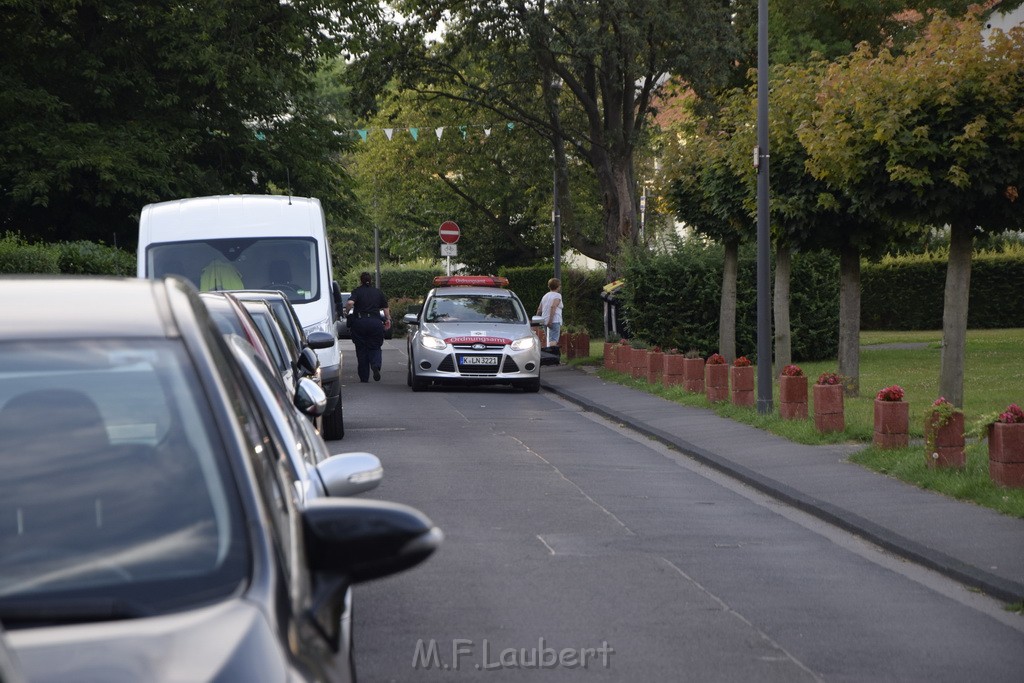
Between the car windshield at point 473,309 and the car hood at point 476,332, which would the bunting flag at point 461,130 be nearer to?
the car windshield at point 473,309

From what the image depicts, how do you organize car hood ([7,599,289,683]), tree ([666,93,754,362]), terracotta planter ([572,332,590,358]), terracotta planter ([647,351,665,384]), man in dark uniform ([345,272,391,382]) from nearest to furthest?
1. car hood ([7,599,289,683])
2. tree ([666,93,754,362])
3. terracotta planter ([647,351,665,384])
4. man in dark uniform ([345,272,391,382])
5. terracotta planter ([572,332,590,358])

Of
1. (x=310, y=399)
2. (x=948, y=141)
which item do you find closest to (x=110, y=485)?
(x=310, y=399)

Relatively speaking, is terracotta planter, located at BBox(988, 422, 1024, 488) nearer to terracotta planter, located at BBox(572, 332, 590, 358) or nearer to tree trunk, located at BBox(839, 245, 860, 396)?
tree trunk, located at BBox(839, 245, 860, 396)

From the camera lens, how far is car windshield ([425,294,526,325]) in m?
24.2

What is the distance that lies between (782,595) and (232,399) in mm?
4994

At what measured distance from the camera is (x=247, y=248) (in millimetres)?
18547

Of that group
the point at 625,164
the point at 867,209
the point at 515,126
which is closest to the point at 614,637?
the point at 867,209

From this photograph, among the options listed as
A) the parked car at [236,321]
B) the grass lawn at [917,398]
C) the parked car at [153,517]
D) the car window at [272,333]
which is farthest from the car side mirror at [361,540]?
the car window at [272,333]

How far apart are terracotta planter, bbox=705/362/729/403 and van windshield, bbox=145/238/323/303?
17.6 ft

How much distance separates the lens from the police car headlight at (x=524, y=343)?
23.4m

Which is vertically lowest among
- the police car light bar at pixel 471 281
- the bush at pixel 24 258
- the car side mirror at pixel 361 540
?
the car side mirror at pixel 361 540

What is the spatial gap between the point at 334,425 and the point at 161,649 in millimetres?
13199

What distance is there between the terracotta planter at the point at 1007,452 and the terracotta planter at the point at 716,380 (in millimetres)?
8668

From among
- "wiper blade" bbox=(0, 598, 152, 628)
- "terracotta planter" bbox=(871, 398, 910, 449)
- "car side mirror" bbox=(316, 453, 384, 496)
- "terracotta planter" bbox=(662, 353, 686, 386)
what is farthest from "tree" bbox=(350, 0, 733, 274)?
"wiper blade" bbox=(0, 598, 152, 628)
